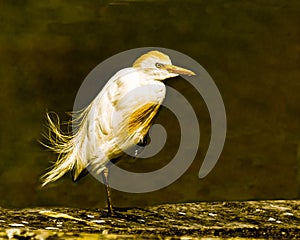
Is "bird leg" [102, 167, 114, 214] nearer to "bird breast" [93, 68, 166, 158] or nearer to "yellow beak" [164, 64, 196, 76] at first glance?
"bird breast" [93, 68, 166, 158]

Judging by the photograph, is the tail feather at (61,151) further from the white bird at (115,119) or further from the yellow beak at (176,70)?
the yellow beak at (176,70)

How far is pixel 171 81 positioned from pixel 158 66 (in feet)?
0.12

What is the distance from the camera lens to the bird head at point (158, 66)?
41.5 inches

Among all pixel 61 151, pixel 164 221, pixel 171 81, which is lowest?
pixel 164 221

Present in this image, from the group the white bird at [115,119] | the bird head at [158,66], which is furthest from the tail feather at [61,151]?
the bird head at [158,66]

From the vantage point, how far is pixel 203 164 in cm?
110

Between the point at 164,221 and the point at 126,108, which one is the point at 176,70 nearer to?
the point at 126,108

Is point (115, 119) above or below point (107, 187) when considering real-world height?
above

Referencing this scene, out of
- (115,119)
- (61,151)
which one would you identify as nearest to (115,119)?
(115,119)

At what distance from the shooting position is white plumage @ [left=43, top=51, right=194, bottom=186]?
1045mm

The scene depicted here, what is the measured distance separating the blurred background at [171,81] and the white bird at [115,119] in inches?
0.9

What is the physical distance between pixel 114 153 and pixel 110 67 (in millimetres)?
144

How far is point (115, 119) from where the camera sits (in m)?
1.05

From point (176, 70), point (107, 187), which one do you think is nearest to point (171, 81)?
point (176, 70)
